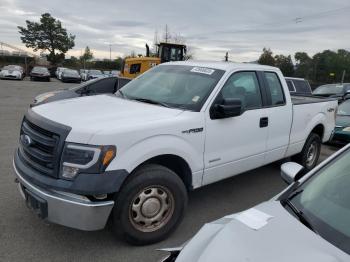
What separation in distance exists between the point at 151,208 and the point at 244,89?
7.01 feet

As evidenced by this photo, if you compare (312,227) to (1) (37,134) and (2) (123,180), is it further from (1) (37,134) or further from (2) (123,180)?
(1) (37,134)

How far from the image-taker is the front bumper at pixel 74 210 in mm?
3010

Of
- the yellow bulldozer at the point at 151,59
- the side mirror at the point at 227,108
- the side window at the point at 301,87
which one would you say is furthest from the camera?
the yellow bulldozer at the point at 151,59

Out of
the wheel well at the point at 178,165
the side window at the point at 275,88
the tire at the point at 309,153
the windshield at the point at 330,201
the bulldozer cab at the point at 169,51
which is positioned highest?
the bulldozer cab at the point at 169,51

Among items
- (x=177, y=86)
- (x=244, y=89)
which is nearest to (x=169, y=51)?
(x=244, y=89)

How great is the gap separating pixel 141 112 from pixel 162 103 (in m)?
0.44

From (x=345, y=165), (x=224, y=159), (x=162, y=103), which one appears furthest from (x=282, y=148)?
(x=345, y=165)

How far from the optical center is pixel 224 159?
4238mm

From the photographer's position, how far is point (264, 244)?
1851mm

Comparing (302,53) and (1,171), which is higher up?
(302,53)

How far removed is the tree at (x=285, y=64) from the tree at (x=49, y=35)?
145ft

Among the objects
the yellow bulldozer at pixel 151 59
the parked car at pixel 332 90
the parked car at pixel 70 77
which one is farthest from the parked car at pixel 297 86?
the parked car at pixel 70 77

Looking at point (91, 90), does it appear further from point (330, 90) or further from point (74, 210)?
point (330, 90)

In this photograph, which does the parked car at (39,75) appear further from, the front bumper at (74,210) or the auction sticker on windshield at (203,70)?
the front bumper at (74,210)
